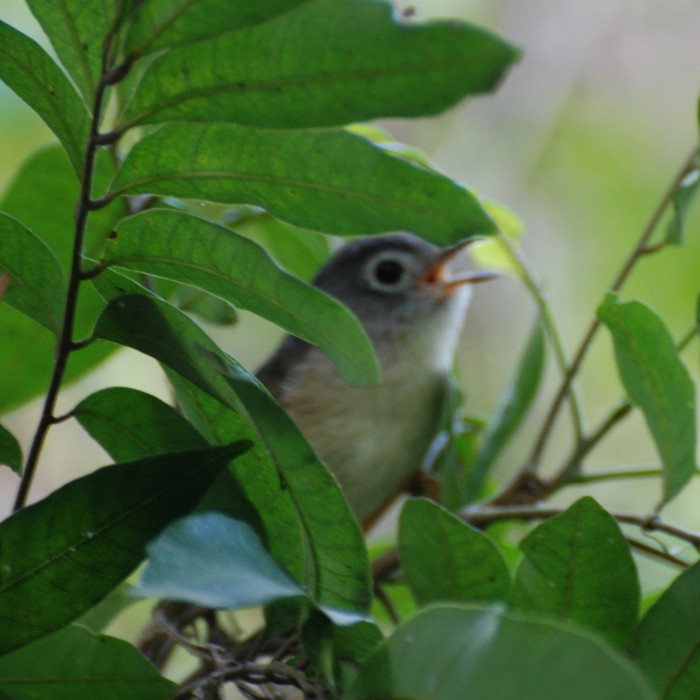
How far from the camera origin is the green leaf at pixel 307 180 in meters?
0.68

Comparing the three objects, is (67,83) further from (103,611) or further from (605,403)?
(605,403)

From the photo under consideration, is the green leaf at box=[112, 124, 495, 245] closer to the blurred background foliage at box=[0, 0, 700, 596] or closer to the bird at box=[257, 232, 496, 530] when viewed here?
the bird at box=[257, 232, 496, 530]

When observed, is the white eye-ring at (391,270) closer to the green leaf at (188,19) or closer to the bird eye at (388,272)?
the bird eye at (388,272)

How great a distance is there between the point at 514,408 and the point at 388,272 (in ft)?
2.91

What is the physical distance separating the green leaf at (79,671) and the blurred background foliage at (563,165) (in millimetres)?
2905

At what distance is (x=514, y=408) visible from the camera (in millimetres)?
1640

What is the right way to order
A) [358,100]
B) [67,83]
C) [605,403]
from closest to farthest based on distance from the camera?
[358,100] < [67,83] < [605,403]

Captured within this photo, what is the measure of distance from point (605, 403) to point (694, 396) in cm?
319

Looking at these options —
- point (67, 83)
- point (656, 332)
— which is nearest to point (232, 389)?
point (67, 83)

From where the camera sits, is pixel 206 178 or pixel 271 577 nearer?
pixel 271 577

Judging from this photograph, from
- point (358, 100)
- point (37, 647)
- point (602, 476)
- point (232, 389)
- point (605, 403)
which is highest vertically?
point (358, 100)

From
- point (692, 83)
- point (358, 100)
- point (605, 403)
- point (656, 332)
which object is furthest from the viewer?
point (692, 83)

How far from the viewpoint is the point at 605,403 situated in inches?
166

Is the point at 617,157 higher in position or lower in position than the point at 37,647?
higher
